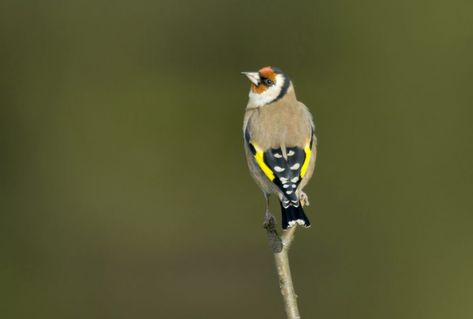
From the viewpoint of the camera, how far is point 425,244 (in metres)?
5.86

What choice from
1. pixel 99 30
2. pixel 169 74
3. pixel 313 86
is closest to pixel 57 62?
pixel 99 30

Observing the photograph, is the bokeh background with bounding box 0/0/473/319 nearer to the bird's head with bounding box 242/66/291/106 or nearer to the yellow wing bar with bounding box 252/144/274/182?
the bird's head with bounding box 242/66/291/106

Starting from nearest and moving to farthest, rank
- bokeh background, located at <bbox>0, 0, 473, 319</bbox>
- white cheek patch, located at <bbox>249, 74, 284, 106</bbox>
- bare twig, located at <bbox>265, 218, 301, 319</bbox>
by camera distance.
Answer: bare twig, located at <bbox>265, 218, 301, 319</bbox> → white cheek patch, located at <bbox>249, 74, 284, 106</bbox> → bokeh background, located at <bbox>0, 0, 473, 319</bbox>

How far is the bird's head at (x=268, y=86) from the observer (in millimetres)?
3783

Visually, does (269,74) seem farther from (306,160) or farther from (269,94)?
(306,160)

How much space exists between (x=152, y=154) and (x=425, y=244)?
184 centimetres

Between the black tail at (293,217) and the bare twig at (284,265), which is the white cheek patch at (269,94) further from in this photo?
the bare twig at (284,265)

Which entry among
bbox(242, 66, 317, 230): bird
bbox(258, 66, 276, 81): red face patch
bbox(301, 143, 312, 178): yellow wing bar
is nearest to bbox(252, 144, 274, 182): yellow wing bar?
bbox(242, 66, 317, 230): bird

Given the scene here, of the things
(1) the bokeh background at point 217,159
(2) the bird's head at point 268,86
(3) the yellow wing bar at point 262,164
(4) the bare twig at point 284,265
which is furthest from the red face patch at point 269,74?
(1) the bokeh background at point 217,159

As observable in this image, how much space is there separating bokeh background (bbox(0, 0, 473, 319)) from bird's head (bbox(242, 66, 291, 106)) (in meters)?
1.95

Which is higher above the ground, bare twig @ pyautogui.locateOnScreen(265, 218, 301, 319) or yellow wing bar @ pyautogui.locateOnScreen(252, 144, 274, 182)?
yellow wing bar @ pyautogui.locateOnScreen(252, 144, 274, 182)

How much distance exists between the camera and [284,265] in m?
2.69

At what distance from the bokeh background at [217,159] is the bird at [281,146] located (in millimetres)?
2002

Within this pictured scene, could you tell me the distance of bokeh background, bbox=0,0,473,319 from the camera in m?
5.84
